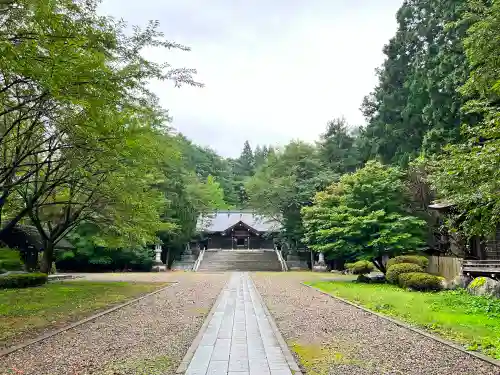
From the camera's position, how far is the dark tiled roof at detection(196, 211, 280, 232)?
41938 millimetres

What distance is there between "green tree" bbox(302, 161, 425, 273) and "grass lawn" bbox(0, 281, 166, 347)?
406 inches

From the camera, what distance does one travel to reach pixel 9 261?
21.0 metres

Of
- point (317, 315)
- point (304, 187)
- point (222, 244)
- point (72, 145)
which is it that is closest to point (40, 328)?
point (72, 145)

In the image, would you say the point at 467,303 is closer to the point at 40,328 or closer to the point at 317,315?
the point at 317,315

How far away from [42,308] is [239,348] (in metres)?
7.58

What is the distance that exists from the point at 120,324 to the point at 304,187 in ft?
85.2

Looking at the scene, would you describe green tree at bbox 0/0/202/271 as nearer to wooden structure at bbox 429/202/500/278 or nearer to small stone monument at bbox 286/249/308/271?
wooden structure at bbox 429/202/500/278

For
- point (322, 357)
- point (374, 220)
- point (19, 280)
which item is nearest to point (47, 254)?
point (19, 280)

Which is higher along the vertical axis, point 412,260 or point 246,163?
point 246,163

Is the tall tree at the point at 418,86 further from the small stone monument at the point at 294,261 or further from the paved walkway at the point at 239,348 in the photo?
the paved walkway at the point at 239,348

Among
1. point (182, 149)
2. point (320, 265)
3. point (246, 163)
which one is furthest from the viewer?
point (246, 163)

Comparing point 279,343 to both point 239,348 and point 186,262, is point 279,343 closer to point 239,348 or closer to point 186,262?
point 239,348

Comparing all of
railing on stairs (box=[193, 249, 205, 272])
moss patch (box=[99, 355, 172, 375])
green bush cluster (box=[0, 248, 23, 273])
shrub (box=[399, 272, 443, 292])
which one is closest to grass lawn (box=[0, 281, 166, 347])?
moss patch (box=[99, 355, 172, 375])

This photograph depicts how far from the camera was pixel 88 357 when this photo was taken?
584cm
